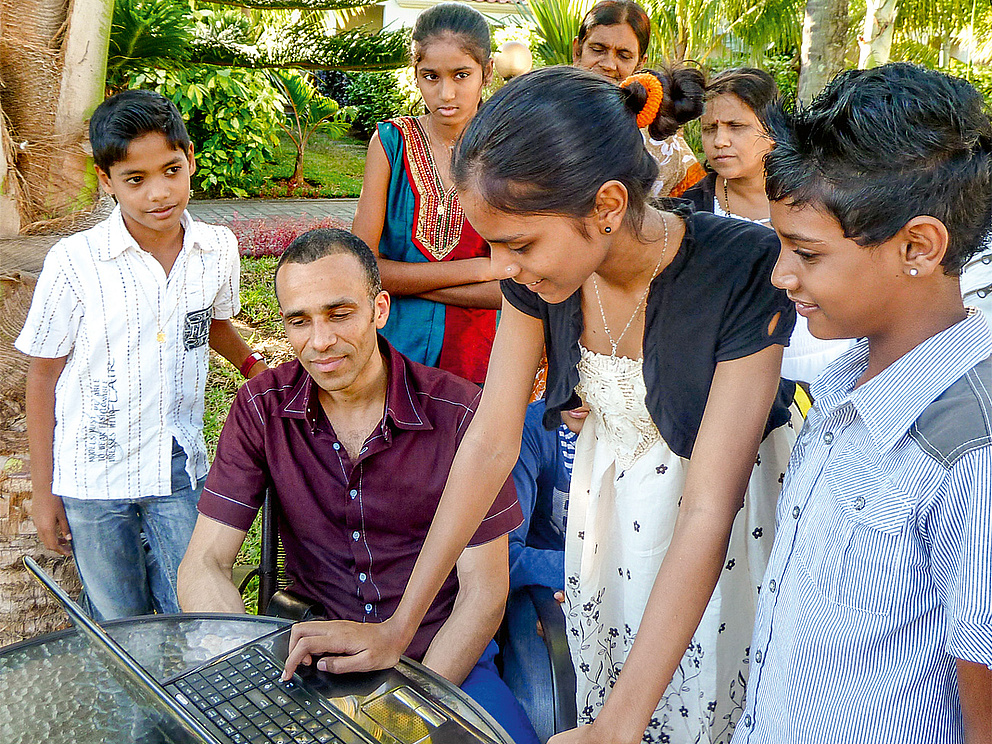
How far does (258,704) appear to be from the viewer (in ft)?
4.33

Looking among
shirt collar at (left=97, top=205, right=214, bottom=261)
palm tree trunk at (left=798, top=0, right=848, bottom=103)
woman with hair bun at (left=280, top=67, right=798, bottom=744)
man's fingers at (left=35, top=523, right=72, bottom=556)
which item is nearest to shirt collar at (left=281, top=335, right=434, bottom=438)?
woman with hair bun at (left=280, top=67, right=798, bottom=744)

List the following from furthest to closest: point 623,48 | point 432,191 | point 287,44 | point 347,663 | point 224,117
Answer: point 287,44
point 224,117
point 623,48
point 432,191
point 347,663

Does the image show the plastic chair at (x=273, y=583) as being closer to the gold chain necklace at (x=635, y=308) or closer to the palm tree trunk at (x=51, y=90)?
the gold chain necklace at (x=635, y=308)

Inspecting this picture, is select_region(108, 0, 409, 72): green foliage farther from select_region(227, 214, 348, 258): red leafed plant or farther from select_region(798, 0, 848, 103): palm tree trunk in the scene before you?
select_region(798, 0, 848, 103): palm tree trunk

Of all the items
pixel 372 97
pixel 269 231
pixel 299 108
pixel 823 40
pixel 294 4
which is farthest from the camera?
pixel 372 97

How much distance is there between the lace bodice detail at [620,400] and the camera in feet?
5.30

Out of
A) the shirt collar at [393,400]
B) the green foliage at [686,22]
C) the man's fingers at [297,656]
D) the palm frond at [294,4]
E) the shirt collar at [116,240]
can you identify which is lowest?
the man's fingers at [297,656]

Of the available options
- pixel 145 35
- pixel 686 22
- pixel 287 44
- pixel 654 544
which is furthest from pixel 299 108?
pixel 654 544

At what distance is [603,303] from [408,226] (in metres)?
1.05

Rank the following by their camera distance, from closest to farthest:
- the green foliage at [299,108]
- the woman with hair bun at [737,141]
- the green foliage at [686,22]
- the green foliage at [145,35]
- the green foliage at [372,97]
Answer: the woman with hair bun at [737,141], the green foliage at [145,35], the green foliage at [686,22], the green foliage at [299,108], the green foliage at [372,97]

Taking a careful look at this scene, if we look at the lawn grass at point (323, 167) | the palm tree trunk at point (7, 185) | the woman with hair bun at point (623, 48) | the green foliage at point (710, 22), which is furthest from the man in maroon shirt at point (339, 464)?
the lawn grass at point (323, 167)

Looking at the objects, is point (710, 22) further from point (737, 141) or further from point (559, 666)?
point (559, 666)

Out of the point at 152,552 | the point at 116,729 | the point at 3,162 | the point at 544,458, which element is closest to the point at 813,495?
the point at 116,729

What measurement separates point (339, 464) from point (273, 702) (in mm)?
772
